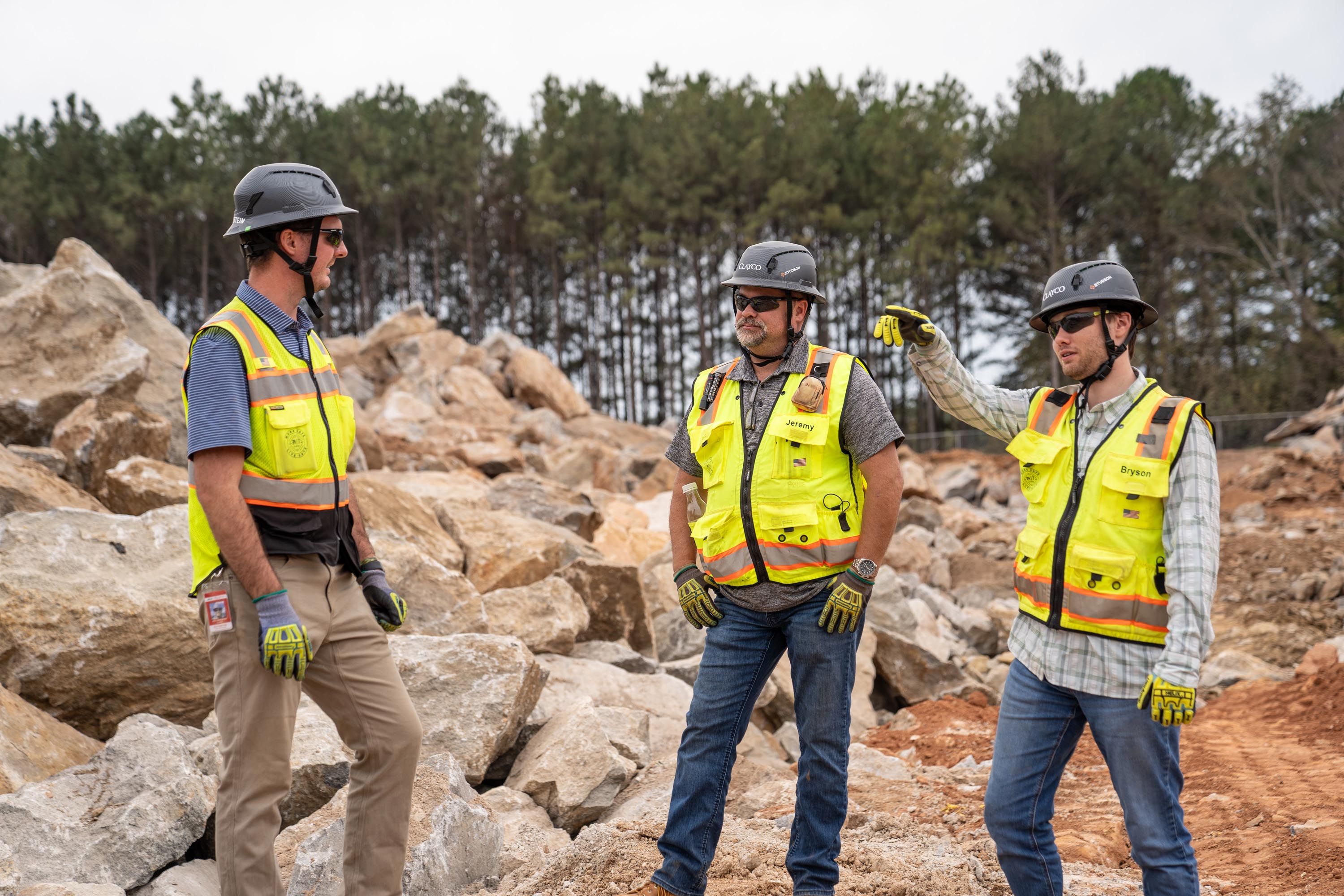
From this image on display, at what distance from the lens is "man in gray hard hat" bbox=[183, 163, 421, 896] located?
9.20 feet

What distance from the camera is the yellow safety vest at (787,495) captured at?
342cm

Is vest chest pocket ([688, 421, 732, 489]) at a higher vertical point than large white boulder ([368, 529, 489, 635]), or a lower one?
higher

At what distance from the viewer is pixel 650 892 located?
3367 millimetres

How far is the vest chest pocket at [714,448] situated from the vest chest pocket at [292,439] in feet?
4.27

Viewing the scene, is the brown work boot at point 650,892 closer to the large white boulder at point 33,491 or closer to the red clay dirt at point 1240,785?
the red clay dirt at point 1240,785

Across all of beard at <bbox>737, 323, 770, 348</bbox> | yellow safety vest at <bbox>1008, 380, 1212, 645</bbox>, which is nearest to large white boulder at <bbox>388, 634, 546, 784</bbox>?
beard at <bbox>737, 323, 770, 348</bbox>

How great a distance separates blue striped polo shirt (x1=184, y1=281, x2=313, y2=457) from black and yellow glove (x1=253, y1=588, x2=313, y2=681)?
1.40ft

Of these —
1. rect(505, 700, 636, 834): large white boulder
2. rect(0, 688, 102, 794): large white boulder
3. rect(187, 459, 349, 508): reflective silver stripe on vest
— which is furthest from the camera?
rect(505, 700, 636, 834): large white boulder

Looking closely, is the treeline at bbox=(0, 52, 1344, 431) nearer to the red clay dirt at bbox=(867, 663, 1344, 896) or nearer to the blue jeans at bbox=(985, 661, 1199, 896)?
the red clay dirt at bbox=(867, 663, 1344, 896)

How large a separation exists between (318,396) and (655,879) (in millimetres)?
1862

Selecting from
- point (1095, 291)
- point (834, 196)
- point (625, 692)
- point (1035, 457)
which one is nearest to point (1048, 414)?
point (1035, 457)

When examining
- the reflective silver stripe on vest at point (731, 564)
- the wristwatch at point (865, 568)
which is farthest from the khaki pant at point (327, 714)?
the wristwatch at point (865, 568)

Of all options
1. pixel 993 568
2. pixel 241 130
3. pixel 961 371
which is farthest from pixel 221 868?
pixel 241 130

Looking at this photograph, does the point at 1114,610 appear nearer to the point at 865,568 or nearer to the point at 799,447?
the point at 865,568
